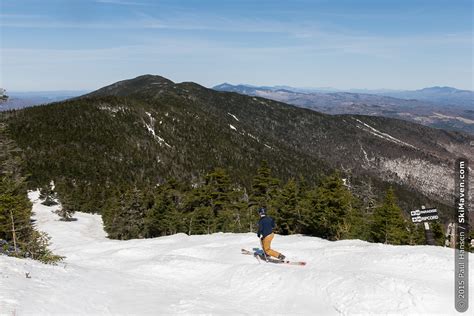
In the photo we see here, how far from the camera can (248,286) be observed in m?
15.1

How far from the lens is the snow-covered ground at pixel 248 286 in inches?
463

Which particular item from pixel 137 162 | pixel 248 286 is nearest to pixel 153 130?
pixel 137 162

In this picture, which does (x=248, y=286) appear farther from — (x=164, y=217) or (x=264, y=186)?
(x=164, y=217)

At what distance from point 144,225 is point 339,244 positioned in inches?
1601

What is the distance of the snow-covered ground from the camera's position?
38.5ft

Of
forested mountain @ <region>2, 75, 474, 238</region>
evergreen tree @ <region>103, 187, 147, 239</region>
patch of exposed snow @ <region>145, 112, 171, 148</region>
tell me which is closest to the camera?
forested mountain @ <region>2, 75, 474, 238</region>

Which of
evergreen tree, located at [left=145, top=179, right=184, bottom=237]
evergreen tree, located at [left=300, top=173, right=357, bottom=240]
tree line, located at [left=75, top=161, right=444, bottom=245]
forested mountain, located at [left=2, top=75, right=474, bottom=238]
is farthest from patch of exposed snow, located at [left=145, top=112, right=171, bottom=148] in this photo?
evergreen tree, located at [left=300, top=173, right=357, bottom=240]

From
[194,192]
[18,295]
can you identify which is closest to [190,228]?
[194,192]

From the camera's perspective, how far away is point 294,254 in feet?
65.6

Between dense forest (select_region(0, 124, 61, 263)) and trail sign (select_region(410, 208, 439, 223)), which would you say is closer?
trail sign (select_region(410, 208, 439, 223))

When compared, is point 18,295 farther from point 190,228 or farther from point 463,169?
point 190,228

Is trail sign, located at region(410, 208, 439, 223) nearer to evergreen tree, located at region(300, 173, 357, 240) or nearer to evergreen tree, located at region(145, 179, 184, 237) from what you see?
evergreen tree, located at region(300, 173, 357, 240)

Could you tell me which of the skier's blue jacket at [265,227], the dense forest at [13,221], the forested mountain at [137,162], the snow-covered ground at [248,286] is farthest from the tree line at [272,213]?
the dense forest at [13,221]

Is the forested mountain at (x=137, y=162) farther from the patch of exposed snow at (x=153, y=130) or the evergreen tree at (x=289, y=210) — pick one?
the evergreen tree at (x=289, y=210)
